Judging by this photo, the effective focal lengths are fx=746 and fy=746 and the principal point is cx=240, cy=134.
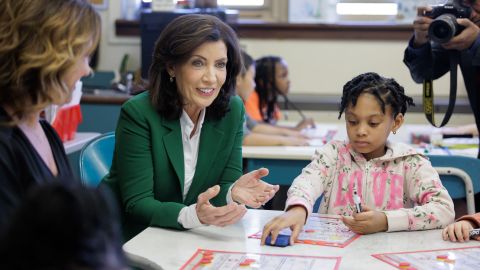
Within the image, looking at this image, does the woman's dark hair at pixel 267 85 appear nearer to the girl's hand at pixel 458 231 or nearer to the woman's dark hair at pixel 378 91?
the woman's dark hair at pixel 378 91

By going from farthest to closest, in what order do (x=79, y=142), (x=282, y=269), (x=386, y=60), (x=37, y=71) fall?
1. (x=386, y=60)
2. (x=79, y=142)
3. (x=282, y=269)
4. (x=37, y=71)

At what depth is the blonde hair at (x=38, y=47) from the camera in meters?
1.30

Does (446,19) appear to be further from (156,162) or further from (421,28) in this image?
(156,162)

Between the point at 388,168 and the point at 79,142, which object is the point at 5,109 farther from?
the point at 79,142

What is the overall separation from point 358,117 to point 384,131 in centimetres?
8

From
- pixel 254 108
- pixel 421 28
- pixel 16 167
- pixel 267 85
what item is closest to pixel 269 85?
pixel 267 85

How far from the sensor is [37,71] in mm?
1313

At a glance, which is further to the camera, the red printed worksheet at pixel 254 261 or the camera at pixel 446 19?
the camera at pixel 446 19

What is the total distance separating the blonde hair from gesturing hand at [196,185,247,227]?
1.75ft

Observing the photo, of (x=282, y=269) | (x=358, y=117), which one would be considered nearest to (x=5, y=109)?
(x=282, y=269)

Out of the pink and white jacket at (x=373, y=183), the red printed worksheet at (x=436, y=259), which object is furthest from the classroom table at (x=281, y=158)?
the red printed worksheet at (x=436, y=259)

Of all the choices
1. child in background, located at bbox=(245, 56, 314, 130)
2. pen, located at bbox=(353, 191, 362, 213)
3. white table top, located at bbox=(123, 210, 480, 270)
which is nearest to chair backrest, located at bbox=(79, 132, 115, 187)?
white table top, located at bbox=(123, 210, 480, 270)

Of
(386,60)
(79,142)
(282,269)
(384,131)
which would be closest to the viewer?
(282,269)

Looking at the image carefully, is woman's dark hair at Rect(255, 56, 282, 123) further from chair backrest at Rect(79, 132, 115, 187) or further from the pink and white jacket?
the pink and white jacket
